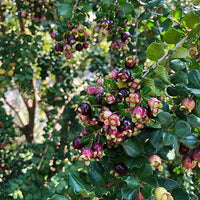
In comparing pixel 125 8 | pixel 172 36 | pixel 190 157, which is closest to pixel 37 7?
pixel 125 8

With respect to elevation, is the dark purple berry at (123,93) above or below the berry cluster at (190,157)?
above

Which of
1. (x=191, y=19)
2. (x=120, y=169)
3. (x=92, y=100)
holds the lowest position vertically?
(x=120, y=169)

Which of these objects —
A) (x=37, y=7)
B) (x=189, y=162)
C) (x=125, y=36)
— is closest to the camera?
(x=189, y=162)

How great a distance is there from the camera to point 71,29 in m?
0.90

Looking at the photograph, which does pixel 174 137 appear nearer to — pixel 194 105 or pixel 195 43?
pixel 194 105

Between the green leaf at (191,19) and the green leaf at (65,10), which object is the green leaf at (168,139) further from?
the green leaf at (65,10)

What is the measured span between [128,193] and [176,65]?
0.39 metres

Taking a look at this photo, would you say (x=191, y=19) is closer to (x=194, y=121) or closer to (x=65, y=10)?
(x=194, y=121)

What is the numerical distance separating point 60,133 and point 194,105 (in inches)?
37.7

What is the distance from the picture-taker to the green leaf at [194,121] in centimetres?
64

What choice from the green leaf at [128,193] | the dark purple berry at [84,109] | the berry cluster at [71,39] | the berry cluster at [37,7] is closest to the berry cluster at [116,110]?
the dark purple berry at [84,109]

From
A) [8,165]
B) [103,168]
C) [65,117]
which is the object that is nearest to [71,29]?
[103,168]

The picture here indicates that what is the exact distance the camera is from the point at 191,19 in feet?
2.34

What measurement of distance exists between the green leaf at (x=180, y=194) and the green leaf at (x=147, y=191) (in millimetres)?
119
